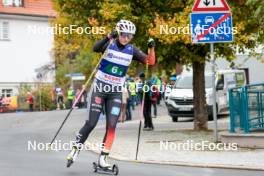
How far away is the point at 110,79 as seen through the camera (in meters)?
9.46

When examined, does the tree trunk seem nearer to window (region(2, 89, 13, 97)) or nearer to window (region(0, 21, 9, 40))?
window (region(2, 89, 13, 97))

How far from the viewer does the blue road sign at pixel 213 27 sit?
44.2ft

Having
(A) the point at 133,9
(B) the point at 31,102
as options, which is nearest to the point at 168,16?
(A) the point at 133,9

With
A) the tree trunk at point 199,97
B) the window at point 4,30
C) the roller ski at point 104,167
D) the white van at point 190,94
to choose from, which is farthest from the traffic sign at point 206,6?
the window at point 4,30

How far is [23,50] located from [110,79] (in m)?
49.1

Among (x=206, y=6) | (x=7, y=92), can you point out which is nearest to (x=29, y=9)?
(x=7, y=92)

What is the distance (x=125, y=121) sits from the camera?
26281mm

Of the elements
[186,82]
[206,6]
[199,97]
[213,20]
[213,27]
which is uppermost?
[206,6]

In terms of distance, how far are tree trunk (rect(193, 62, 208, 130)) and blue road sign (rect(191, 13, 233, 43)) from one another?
405 cm

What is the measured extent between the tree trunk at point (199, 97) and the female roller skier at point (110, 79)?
323 inches

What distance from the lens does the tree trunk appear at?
58.0 ft

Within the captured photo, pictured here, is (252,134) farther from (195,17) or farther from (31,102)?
(31,102)

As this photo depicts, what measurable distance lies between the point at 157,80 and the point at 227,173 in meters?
9.45

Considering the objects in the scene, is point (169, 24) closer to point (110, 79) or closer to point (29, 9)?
point (110, 79)
